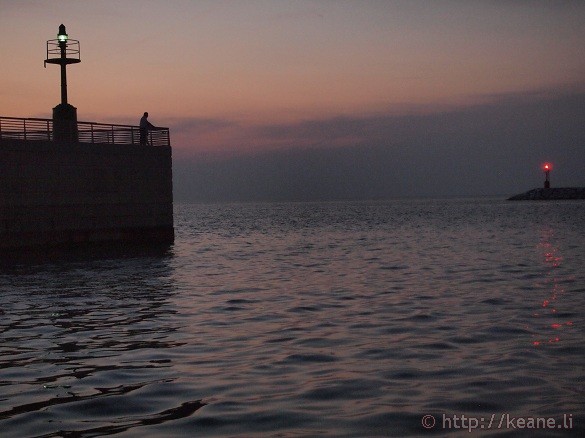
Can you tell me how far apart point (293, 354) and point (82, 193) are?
84.6ft

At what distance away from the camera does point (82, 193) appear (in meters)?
34.8

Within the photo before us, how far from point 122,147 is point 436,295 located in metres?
22.6

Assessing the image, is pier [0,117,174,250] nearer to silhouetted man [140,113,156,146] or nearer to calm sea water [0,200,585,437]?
silhouetted man [140,113,156,146]

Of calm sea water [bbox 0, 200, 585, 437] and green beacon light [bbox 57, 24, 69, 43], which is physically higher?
green beacon light [bbox 57, 24, 69, 43]

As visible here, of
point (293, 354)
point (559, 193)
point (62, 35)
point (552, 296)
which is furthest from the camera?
point (559, 193)

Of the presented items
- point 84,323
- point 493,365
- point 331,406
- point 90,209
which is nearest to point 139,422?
point 331,406

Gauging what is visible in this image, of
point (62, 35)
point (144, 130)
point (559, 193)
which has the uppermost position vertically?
point (62, 35)

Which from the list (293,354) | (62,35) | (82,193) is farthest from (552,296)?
(62,35)

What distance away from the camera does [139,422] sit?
24.6ft

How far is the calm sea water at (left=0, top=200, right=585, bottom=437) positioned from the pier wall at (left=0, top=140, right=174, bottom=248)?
1032cm

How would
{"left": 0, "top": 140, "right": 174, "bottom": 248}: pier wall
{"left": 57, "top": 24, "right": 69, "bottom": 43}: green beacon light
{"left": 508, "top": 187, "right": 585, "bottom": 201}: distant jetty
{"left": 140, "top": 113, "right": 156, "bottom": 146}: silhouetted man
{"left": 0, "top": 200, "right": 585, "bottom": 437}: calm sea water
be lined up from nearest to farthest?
{"left": 0, "top": 200, "right": 585, "bottom": 437}: calm sea water, {"left": 0, "top": 140, "right": 174, "bottom": 248}: pier wall, {"left": 140, "top": 113, "right": 156, "bottom": 146}: silhouetted man, {"left": 57, "top": 24, "right": 69, "bottom": 43}: green beacon light, {"left": 508, "top": 187, "right": 585, "bottom": 201}: distant jetty

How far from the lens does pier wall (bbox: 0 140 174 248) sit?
3216 centimetres

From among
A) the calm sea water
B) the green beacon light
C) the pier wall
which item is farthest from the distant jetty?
the calm sea water

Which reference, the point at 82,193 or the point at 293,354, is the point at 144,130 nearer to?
the point at 82,193
